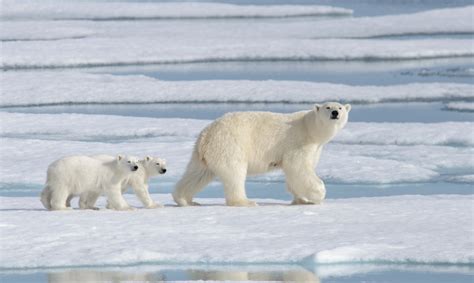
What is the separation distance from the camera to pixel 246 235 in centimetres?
627

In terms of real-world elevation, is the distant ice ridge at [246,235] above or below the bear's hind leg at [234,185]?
below

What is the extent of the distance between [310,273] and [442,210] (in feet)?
5.73

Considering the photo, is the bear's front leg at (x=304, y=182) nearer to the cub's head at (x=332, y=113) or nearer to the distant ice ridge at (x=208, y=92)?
the cub's head at (x=332, y=113)

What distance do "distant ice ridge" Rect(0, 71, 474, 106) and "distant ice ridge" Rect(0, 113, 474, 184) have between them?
2.05 metres

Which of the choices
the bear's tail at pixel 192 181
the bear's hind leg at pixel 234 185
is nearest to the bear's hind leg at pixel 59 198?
the bear's tail at pixel 192 181

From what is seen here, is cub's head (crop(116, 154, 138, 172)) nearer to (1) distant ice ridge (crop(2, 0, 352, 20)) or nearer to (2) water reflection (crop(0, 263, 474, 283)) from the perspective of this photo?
(2) water reflection (crop(0, 263, 474, 283))

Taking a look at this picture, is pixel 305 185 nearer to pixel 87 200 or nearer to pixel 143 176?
pixel 143 176

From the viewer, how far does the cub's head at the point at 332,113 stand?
726 cm

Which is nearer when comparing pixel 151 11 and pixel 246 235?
pixel 246 235

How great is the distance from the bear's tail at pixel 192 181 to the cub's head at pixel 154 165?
0.24 metres

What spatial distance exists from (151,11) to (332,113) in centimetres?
2075

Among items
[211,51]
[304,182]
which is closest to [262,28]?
[211,51]

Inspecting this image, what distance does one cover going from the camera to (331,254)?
5758 mm

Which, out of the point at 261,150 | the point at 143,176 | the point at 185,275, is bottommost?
the point at 185,275
